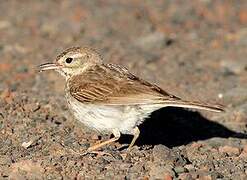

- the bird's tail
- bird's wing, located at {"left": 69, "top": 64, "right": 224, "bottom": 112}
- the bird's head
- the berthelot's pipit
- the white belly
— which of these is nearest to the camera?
the bird's tail

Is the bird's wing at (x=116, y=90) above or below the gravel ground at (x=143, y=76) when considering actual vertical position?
above

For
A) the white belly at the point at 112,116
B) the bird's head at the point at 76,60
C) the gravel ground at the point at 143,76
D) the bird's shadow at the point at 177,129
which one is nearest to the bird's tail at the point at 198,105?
the white belly at the point at 112,116

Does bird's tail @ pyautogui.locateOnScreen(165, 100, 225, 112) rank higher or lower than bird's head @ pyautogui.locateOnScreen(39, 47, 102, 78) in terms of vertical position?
higher

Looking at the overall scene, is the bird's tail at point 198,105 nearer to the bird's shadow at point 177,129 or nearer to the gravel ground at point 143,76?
the gravel ground at point 143,76

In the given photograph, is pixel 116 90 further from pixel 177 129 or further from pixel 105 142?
pixel 177 129

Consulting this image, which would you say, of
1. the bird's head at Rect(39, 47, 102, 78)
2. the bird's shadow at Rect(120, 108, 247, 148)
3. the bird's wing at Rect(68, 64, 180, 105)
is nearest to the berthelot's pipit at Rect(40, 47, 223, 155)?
the bird's wing at Rect(68, 64, 180, 105)

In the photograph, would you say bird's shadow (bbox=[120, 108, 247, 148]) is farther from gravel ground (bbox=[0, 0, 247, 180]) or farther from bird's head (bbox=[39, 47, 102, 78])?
bird's head (bbox=[39, 47, 102, 78])

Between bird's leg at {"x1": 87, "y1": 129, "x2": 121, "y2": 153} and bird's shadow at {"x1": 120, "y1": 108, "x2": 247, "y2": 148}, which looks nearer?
bird's leg at {"x1": 87, "y1": 129, "x2": 121, "y2": 153}
